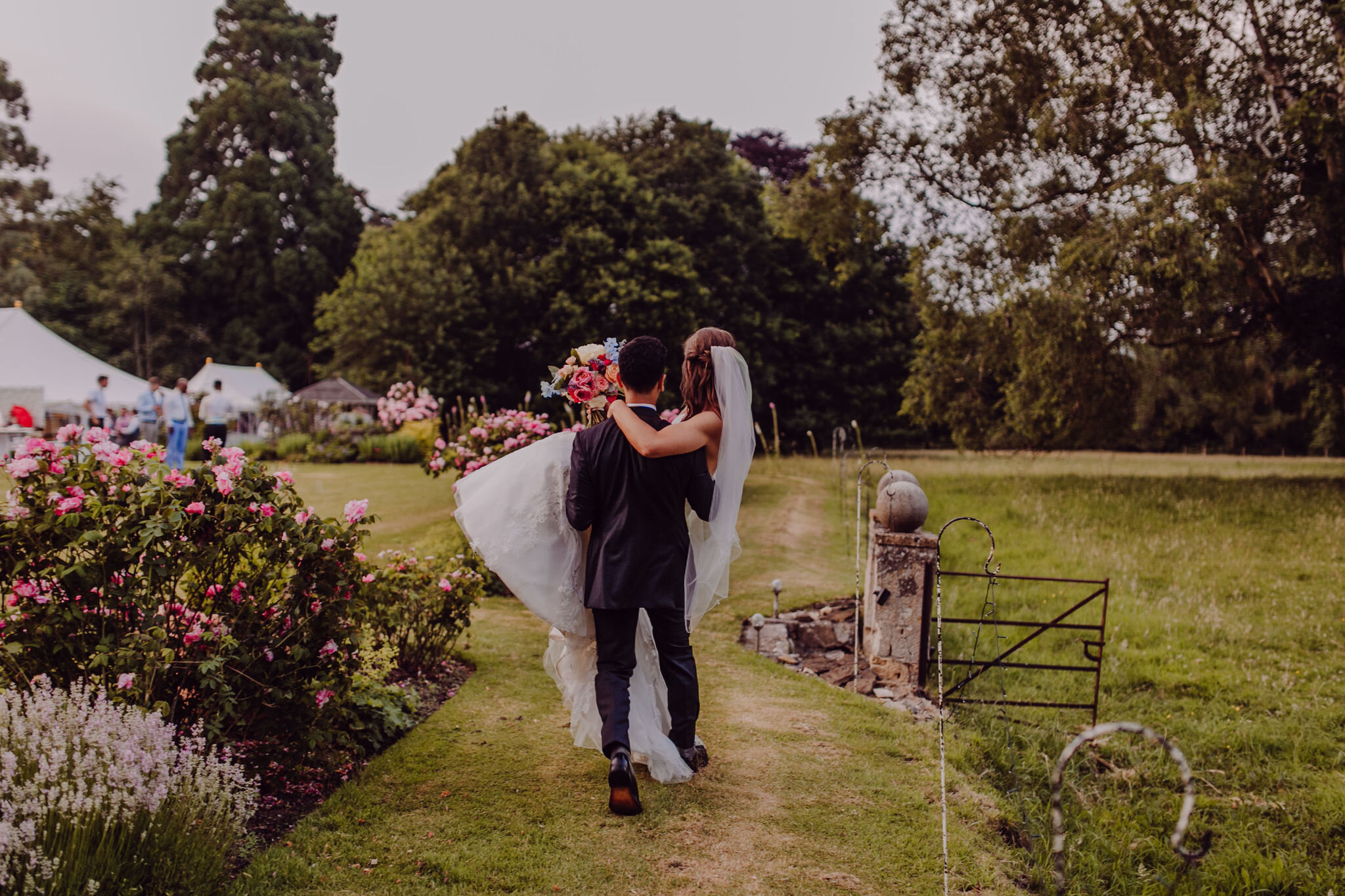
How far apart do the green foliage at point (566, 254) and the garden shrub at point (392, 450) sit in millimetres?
2915

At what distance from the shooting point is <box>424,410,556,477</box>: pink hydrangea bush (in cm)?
877

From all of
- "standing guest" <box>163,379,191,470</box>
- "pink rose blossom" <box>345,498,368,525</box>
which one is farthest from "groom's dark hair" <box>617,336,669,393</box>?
"standing guest" <box>163,379,191,470</box>

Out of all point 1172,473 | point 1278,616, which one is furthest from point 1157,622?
point 1172,473

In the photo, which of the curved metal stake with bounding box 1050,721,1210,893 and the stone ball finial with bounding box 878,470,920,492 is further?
the stone ball finial with bounding box 878,470,920,492

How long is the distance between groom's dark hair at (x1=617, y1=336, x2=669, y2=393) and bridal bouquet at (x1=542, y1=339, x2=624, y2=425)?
1.30 ft

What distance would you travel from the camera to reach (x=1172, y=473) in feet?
74.1

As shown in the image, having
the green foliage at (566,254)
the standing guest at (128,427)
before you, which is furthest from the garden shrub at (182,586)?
the green foliage at (566,254)

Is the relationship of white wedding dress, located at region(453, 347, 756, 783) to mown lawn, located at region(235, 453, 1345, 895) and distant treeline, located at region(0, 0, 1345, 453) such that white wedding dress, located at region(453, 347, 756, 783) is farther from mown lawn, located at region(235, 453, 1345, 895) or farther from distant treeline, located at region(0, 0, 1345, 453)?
distant treeline, located at region(0, 0, 1345, 453)

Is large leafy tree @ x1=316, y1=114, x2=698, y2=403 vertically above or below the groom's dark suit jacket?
above

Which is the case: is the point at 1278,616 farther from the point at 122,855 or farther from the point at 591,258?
the point at 591,258

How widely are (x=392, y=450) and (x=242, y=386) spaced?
1447 centimetres

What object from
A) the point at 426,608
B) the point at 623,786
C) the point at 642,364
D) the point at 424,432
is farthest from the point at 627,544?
the point at 424,432

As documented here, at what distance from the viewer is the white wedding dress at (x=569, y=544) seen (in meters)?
4.24

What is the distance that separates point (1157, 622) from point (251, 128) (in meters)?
49.5
